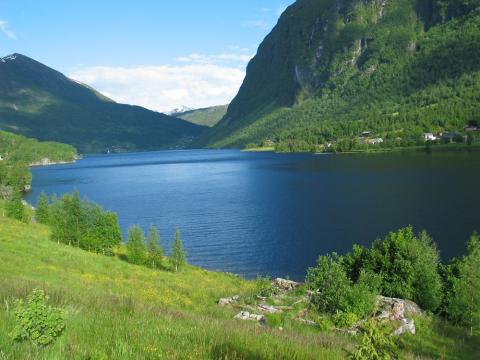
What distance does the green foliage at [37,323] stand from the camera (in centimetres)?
842

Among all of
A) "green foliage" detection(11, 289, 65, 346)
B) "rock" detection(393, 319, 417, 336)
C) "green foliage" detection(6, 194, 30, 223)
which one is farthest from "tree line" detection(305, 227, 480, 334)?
"green foliage" detection(6, 194, 30, 223)

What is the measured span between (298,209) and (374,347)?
10432 cm

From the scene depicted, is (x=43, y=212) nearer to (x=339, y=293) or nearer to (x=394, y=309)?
(x=339, y=293)

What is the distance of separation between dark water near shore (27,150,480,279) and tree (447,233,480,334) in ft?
87.5

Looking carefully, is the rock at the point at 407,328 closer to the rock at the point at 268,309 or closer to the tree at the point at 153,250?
the rock at the point at 268,309

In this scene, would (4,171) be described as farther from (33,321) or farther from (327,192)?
(33,321)

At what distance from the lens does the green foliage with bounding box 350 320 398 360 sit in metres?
8.13

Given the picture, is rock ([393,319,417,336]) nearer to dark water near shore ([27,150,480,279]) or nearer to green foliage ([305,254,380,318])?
green foliage ([305,254,380,318])

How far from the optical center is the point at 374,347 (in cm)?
848

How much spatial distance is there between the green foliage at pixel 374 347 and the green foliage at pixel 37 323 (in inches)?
228

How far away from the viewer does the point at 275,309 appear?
33.9 m

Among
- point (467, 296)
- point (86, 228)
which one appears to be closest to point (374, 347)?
point (467, 296)

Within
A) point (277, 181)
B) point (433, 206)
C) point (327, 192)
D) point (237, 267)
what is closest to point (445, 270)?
point (237, 267)

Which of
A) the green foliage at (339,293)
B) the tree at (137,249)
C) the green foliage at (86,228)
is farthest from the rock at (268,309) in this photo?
the green foliage at (86,228)
